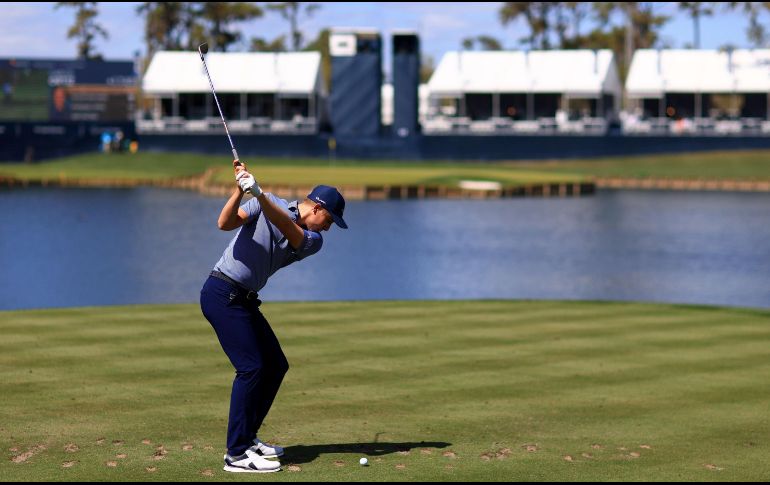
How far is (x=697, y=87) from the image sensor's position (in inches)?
3947

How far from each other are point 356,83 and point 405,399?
89.5 metres

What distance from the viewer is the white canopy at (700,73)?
10025 cm

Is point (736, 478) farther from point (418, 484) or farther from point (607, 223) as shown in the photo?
point (607, 223)

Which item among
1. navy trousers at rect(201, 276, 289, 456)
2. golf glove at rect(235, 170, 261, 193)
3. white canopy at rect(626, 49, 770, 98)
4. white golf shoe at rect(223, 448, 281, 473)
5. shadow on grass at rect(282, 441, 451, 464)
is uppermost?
white canopy at rect(626, 49, 770, 98)

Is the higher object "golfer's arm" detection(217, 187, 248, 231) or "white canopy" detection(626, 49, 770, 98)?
"white canopy" detection(626, 49, 770, 98)

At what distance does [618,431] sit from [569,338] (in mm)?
7019

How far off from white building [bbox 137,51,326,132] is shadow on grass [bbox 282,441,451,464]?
300 ft

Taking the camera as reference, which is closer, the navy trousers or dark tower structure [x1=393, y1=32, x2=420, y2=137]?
the navy trousers

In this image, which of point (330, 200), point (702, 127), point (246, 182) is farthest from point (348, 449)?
point (702, 127)

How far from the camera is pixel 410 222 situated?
203 ft

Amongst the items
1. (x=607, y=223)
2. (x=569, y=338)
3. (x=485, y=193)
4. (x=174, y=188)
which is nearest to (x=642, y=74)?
(x=485, y=193)

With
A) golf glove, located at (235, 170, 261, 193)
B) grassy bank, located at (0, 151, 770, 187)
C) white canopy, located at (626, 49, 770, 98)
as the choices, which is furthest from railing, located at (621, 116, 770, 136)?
golf glove, located at (235, 170, 261, 193)

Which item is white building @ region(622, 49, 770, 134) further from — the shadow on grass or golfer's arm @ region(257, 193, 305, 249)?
golfer's arm @ region(257, 193, 305, 249)

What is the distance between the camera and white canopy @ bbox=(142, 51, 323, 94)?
10356 centimetres
